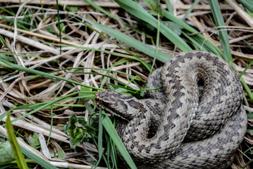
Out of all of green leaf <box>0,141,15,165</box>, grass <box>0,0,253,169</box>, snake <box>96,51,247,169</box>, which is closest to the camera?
green leaf <box>0,141,15,165</box>

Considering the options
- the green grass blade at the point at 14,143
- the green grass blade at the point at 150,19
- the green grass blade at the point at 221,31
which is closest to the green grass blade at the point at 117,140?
the green grass blade at the point at 14,143

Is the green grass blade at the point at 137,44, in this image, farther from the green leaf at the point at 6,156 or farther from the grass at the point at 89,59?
the green leaf at the point at 6,156

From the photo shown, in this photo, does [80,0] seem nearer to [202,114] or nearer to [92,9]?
[92,9]

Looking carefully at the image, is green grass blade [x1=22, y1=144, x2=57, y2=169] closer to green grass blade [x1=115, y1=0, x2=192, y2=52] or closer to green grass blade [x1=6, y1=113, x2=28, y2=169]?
green grass blade [x1=6, y1=113, x2=28, y2=169]

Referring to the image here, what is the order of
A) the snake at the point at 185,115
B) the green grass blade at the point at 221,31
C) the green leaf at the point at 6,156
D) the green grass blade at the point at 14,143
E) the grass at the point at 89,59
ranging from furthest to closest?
1. the green grass blade at the point at 221,31
2. the grass at the point at 89,59
3. the snake at the point at 185,115
4. the green leaf at the point at 6,156
5. the green grass blade at the point at 14,143

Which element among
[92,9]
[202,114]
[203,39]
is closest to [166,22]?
[203,39]

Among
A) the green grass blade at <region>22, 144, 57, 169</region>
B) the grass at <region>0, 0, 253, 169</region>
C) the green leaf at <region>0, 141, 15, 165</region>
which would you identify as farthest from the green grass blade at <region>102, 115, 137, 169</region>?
the green leaf at <region>0, 141, 15, 165</region>

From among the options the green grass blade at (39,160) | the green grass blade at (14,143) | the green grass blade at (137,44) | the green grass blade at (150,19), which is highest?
the green grass blade at (150,19)
